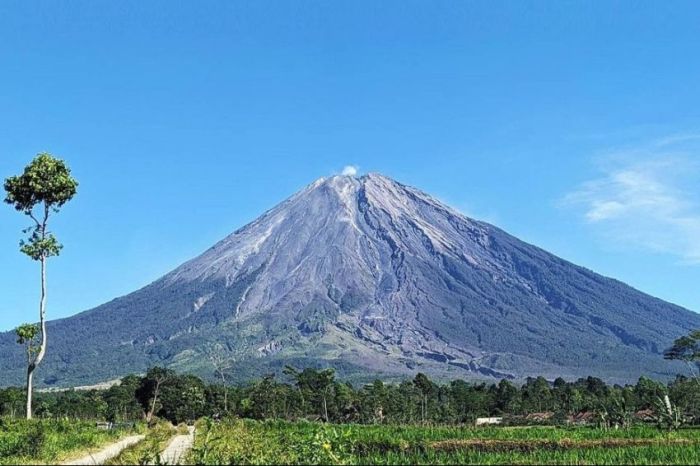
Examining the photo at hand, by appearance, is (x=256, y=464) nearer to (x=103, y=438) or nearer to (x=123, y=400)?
(x=103, y=438)

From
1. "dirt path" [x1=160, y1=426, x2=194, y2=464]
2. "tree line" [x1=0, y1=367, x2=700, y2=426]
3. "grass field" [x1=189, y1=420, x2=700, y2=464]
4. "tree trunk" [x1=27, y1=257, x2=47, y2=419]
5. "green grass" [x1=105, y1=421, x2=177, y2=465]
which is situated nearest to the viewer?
"green grass" [x1=105, y1=421, x2=177, y2=465]

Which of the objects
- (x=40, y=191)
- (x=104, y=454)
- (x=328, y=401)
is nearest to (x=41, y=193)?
(x=40, y=191)

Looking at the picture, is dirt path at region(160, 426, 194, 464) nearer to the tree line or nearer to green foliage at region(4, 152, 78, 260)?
green foliage at region(4, 152, 78, 260)

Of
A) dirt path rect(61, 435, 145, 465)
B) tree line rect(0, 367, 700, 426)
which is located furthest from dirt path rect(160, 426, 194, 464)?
tree line rect(0, 367, 700, 426)

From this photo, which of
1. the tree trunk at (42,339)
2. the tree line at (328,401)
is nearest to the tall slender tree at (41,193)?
the tree trunk at (42,339)

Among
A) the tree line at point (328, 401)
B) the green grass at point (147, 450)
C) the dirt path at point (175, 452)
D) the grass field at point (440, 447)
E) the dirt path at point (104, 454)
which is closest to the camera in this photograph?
the green grass at point (147, 450)

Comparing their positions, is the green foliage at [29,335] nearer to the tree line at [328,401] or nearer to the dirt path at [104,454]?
the dirt path at [104,454]
